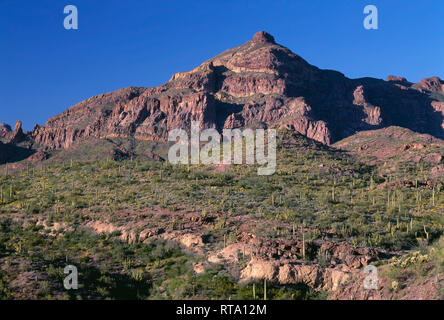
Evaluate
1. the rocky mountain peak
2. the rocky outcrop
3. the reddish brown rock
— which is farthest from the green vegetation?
the reddish brown rock

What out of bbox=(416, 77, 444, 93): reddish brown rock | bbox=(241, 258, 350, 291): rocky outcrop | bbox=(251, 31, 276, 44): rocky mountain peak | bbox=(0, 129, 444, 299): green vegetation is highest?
bbox=(251, 31, 276, 44): rocky mountain peak

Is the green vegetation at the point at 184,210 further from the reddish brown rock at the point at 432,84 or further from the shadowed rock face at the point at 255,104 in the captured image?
the reddish brown rock at the point at 432,84

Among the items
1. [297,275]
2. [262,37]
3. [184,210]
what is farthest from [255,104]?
[297,275]

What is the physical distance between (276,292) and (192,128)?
9614cm

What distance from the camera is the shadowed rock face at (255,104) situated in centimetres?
11312

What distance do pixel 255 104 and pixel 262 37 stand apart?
165ft

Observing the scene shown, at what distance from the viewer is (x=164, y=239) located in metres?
26.5

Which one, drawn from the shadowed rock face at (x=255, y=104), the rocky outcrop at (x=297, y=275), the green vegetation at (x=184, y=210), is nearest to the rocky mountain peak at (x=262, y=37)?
the shadowed rock face at (x=255, y=104)

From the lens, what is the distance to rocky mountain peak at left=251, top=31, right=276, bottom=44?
511 feet

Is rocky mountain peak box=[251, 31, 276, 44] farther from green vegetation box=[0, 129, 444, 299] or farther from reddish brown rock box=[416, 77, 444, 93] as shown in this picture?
green vegetation box=[0, 129, 444, 299]

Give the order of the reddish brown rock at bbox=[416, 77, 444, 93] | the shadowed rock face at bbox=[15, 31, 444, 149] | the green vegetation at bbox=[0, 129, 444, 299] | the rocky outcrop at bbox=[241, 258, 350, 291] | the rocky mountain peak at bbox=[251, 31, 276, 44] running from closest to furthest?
1. the rocky outcrop at bbox=[241, 258, 350, 291]
2. the green vegetation at bbox=[0, 129, 444, 299]
3. the shadowed rock face at bbox=[15, 31, 444, 149]
4. the rocky mountain peak at bbox=[251, 31, 276, 44]
5. the reddish brown rock at bbox=[416, 77, 444, 93]
